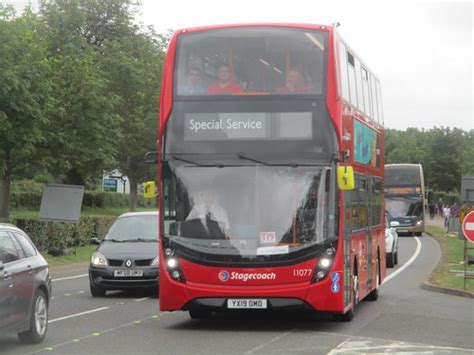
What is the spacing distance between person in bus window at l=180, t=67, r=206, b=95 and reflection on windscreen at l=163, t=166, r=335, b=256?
105cm

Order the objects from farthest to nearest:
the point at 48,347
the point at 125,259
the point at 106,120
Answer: the point at 106,120 < the point at 125,259 < the point at 48,347

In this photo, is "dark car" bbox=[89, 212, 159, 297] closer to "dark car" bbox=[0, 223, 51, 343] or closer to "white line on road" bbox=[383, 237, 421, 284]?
"dark car" bbox=[0, 223, 51, 343]

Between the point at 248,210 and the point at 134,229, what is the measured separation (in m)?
6.98

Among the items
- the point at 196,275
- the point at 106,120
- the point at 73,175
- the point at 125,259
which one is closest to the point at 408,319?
the point at 196,275

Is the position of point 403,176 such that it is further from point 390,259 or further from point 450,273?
point 450,273

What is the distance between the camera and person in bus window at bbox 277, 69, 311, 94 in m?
14.1

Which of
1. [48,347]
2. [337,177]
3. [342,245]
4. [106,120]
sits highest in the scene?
[106,120]

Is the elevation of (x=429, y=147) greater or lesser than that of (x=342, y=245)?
greater

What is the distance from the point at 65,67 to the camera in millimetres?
40500

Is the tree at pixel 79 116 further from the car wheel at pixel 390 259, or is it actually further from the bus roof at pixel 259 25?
the bus roof at pixel 259 25

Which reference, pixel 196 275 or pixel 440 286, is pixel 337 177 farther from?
pixel 440 286

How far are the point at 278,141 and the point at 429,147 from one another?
123919mm

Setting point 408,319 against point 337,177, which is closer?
point 337,177

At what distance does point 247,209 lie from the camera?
45.8 ft
